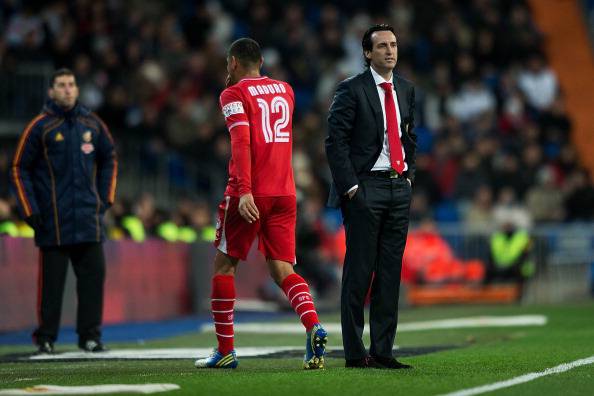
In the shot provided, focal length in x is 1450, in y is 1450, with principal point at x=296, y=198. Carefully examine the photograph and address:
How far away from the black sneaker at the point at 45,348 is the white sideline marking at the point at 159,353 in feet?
0.48

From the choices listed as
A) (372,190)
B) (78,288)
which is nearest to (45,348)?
(78,288)

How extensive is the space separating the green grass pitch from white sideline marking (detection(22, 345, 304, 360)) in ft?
1.68

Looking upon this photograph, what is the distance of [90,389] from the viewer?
8.17 m

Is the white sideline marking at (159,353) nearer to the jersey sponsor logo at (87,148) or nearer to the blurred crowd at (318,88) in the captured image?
the jersey sponsor logo at (87,148)

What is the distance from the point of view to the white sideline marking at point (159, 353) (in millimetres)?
11602

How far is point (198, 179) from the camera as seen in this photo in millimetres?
23281

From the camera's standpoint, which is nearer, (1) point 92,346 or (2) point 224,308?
(2) point 224,308

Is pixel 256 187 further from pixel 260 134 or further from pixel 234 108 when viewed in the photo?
pixel 234 108

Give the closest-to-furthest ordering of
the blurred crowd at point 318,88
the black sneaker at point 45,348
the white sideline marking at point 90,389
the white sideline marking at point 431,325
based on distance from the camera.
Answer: the white sideline marking at point 90,389 → the black sneaker at point 45,348 → the white sideline marking at point 431,325 → the blurred crowd at point 318,88

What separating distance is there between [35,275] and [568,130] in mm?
13118

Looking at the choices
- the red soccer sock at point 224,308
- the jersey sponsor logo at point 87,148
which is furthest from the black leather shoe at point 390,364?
the jersey sponsor logo at point 87,148

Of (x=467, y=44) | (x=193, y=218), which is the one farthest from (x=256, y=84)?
(x=467, y=44)

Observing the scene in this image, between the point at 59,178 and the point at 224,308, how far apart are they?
308 centimetres

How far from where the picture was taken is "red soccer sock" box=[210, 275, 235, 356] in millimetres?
9859
